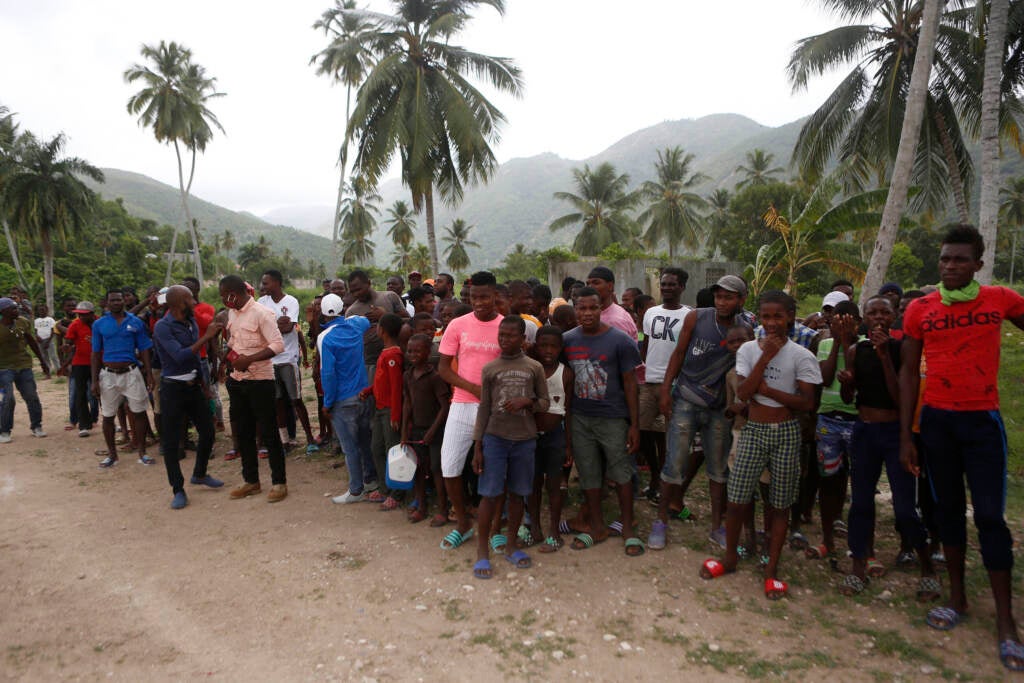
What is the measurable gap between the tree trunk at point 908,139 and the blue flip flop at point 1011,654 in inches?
282

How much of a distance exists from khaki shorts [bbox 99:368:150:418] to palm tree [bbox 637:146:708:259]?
35353 millimetres

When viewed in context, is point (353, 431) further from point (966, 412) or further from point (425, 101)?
point (425, 101)

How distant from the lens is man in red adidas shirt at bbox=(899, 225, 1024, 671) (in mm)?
2930

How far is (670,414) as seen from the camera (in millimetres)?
4156

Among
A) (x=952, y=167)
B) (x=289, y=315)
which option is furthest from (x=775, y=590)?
(x=952, y=167)

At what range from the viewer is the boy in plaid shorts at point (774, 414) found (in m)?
3.38

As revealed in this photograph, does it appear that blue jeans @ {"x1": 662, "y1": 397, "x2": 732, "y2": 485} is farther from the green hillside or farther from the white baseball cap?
the green hillside

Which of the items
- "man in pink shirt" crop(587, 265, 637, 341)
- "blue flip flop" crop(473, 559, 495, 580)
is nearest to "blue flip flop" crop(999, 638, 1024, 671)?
"blue flip flop" crop(473, 559, 495, 580)

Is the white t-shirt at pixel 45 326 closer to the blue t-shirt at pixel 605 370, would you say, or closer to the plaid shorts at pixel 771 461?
the blue t-shirt at pixel 605 370

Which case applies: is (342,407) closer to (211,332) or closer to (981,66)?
(211,332)

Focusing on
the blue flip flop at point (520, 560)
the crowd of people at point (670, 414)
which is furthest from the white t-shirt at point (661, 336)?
the blue flip flop at point (520, 560)

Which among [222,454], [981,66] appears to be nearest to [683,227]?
[981,66]

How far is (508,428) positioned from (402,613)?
1309 mm

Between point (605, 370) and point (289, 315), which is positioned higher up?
point (289, 315)
